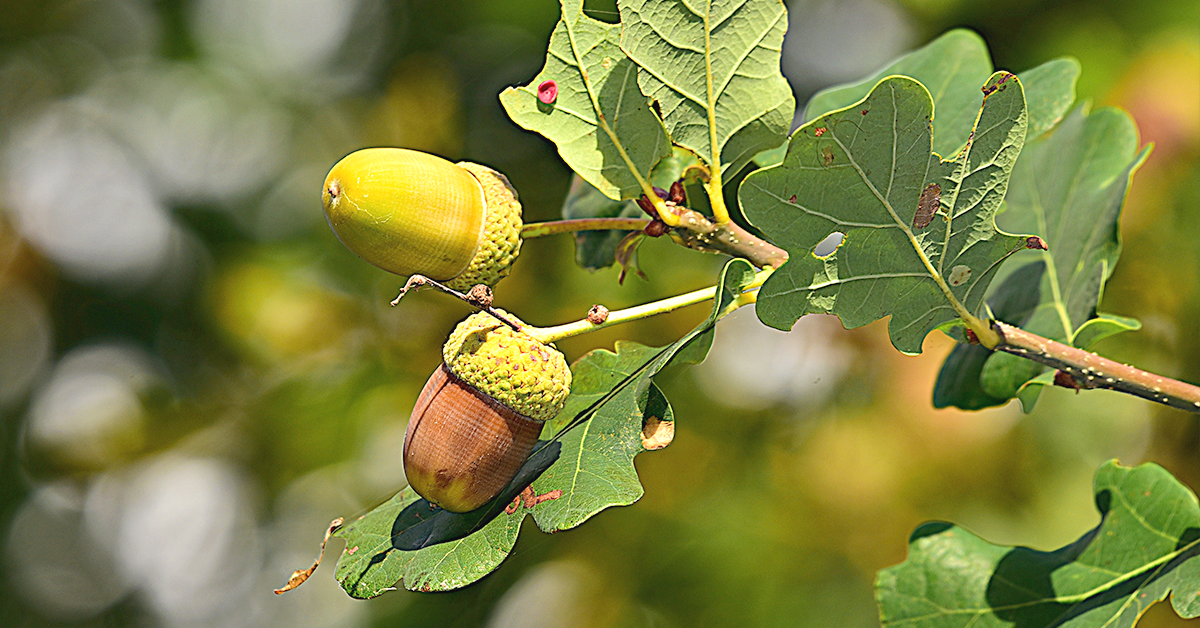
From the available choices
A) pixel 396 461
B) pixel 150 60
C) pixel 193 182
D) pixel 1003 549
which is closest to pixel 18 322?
pixel 193 182

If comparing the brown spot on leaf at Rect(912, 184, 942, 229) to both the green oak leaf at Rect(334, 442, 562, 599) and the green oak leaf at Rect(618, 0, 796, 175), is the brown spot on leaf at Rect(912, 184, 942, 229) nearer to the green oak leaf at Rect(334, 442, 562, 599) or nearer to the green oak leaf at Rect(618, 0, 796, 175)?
the green oak leaf at Rect(618, 0, 796, 175)

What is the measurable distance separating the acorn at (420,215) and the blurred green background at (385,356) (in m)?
1.15

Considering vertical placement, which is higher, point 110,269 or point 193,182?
point 193,182

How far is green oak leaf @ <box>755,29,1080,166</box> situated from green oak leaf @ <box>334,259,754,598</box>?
376 millimetres

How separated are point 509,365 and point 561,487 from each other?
91 millimetres

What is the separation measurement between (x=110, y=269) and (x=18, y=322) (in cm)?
38

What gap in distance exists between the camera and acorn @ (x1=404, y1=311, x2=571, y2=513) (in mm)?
519

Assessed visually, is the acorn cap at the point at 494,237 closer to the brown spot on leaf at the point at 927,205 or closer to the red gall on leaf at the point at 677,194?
the red gall on leaf at the point at 677,194

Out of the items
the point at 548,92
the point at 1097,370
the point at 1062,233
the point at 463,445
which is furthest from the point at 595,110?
the point at 1062,233

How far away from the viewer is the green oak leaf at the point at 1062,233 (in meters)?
0.77

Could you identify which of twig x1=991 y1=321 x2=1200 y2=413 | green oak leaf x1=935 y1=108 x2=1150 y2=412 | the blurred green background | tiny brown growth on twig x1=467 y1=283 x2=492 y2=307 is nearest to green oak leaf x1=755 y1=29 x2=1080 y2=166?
green oak leaf x1=935 y1=108 x2=1150 y2=412

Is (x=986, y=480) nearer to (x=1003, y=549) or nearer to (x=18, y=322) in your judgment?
(x=1003, y=549)

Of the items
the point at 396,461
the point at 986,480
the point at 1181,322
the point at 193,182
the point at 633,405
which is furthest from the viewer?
the point at 193,182

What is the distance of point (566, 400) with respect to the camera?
59 cm
